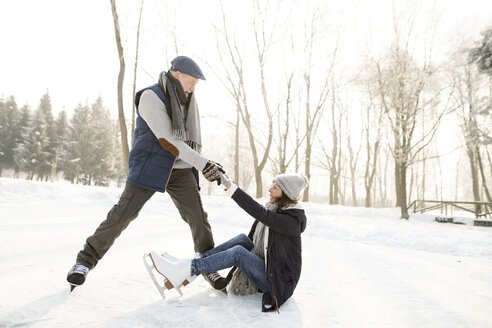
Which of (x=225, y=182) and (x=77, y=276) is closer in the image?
(x=77, y=276)

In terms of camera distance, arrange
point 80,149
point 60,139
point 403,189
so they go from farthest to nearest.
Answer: point 60,139, point 80,149, point 403,189

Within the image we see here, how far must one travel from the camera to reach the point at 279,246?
8.01 ft

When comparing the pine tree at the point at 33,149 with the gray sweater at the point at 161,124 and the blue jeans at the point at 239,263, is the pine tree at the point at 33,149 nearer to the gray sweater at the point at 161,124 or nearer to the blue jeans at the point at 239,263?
the gray sweater at the point at 161,124

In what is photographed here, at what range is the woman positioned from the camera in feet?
7.63

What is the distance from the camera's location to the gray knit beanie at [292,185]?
2.48 m

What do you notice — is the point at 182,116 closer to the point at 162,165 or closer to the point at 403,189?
the point at 162,165

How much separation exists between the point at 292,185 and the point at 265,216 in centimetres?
37

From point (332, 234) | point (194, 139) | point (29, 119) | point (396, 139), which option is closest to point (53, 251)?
point (194, 139)

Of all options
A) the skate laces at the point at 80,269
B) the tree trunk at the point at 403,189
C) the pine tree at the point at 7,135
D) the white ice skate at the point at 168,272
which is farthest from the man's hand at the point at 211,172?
the pine tree at the point at 7,135

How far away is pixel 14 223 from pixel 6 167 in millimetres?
41960

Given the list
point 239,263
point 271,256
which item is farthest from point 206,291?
point 271,256

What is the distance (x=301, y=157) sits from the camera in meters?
18.1

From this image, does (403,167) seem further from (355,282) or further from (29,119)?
(29,119)

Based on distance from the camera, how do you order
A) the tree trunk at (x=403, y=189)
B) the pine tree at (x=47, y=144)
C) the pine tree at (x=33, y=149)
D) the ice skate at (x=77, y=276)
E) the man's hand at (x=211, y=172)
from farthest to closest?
the pine tree at (x=47, y=144), the pine tree at (x=33, y=149), the tree trunk at (x=403, y=189), the man's hand at (x=211, y=172), the ice skate at (x=77, y=276)
